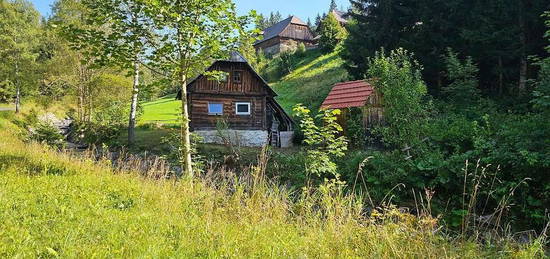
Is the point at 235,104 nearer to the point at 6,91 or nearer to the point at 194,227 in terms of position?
the point at 194,227

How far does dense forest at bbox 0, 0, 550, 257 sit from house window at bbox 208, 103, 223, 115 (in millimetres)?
3541

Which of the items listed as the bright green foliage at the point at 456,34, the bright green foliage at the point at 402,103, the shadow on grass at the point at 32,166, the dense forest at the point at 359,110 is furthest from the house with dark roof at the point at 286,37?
the shadow on grass at the point at 32,166

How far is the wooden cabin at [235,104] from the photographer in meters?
22.2

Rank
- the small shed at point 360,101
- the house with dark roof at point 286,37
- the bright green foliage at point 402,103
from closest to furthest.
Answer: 1. the bright green foliage at point 402,103
2. the small shed at point 360,101
3. the house with dark roof at point 286,37

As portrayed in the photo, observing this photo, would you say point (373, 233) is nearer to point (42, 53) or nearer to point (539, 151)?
point (539, 151)

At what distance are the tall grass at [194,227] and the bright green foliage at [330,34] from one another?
137 feet

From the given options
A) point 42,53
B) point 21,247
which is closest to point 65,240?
point 21,247

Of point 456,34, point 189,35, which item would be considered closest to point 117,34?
point 189,35

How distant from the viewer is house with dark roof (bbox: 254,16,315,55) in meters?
58.4

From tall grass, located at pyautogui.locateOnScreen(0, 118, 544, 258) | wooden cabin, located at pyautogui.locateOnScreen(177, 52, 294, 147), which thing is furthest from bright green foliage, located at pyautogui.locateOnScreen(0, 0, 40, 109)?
tall grass, located at pyautogui.locateOnScreen(0, 118, 544, 258)

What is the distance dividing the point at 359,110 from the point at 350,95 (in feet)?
3.73

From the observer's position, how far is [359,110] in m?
18.0

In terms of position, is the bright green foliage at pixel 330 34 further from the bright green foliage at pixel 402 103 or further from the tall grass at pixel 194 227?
the tall grass at pixel 194 227

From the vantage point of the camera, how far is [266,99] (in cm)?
2353
